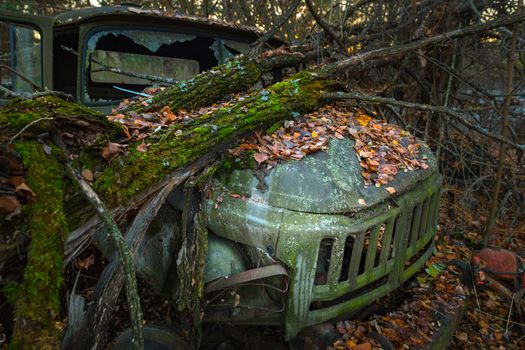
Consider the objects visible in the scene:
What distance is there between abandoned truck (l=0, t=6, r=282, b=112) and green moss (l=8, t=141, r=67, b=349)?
1004 mm

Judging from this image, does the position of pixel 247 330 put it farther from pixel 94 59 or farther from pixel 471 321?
pixel 94 59

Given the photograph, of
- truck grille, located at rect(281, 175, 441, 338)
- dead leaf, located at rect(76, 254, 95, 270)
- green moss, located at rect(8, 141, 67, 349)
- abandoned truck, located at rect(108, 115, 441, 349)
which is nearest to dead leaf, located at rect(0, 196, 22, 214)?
green moss, located at rect(8, 141, 67, 349)

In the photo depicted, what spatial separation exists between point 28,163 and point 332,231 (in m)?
1.45

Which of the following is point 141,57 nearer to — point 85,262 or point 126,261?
point 85,262

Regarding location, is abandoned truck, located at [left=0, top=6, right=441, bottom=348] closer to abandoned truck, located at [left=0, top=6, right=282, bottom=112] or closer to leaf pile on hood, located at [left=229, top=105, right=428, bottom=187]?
leaf pile on hood, located at [left=229, top=105, right=428, bottom=187]

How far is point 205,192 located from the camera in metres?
2.18

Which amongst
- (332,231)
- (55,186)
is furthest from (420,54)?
(55,186)

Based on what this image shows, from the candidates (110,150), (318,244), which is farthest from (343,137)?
(110,150)

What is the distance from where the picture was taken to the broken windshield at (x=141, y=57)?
11.0 feet

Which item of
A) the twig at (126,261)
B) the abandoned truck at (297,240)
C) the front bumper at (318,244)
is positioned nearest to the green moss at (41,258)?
the twig at (126,261)

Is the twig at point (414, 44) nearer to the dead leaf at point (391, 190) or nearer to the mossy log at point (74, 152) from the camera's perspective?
the mossy log at point (74, 152)

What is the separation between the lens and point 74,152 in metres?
1.90

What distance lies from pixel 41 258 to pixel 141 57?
3000 mm

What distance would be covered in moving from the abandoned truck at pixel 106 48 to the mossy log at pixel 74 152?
763mm
